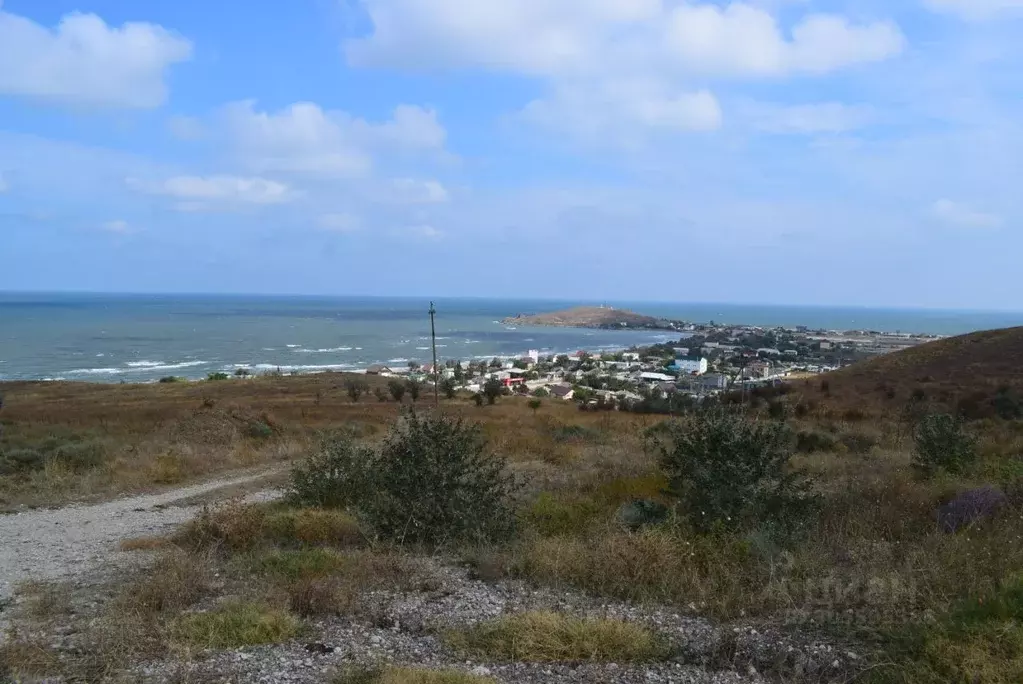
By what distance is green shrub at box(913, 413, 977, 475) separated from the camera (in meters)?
11.3

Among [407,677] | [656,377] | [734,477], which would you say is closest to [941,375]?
[656,377]

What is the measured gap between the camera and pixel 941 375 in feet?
104

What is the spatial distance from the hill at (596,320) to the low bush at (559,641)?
13804 cm

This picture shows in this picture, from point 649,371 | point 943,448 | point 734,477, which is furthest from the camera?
point 649,371

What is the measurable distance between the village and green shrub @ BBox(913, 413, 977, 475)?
16.8 m

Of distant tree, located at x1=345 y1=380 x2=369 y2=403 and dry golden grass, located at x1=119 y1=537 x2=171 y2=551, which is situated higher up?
dry golden grass, located at x1=119 y1=537 x2=171 y2=551

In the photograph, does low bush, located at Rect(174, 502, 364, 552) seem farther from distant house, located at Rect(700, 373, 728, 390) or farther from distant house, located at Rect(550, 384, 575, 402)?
distant house, located at Rect(550, 384, 575, 402)

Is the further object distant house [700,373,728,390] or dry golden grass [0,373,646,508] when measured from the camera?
distant house [700,373,728,390]

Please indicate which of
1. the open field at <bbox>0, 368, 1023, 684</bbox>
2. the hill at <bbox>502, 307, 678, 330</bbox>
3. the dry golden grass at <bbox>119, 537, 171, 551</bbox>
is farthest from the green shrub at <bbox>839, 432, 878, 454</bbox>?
the hill at <bbox>502, 307, 678, 330</bbox>

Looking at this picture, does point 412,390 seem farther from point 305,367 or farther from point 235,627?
point 235,627

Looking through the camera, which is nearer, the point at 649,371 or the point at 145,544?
the point at 145,544

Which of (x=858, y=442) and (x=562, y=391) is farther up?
(x=858, y=442)

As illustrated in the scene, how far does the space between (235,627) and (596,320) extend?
16388cm

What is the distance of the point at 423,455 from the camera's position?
8.29 metres
